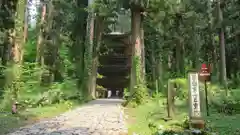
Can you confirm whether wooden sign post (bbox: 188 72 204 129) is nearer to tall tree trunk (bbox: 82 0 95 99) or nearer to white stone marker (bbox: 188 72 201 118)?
white stone marker (bbox: 188 72 201 118)

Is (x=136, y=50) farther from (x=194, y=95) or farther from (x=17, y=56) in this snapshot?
(x=194, y=95)

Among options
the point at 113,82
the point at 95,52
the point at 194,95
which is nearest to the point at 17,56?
the point at 194,95

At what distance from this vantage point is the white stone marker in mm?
7750

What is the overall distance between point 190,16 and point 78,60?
10.2m

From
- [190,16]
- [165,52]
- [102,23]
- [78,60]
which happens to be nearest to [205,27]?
[165,52]

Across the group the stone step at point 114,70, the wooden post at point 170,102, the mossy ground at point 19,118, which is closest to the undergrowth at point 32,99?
the mossy ground at point 19,118

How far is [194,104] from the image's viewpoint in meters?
7.82

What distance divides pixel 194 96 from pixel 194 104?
22cm

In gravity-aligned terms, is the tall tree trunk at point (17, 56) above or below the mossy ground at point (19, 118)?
above

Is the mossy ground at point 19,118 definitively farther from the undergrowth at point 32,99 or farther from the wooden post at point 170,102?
the wooden post at point 170,102

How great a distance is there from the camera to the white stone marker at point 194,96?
775 centimetres

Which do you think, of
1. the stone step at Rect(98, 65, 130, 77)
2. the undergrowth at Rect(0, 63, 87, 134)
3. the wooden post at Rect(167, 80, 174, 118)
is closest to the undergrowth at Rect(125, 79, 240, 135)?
the wooden post at Rect(167, 80, 174, 118)

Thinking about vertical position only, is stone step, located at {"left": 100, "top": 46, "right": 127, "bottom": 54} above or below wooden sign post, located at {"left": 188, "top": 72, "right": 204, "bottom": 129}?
above

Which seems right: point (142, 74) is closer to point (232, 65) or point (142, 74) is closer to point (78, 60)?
point (78, 60)
